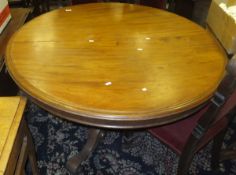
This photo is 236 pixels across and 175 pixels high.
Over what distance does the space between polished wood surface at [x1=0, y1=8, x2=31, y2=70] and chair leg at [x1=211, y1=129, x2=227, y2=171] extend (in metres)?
1.21

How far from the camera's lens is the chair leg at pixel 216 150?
4.47 ft

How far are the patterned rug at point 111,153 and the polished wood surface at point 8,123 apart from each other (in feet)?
2.14

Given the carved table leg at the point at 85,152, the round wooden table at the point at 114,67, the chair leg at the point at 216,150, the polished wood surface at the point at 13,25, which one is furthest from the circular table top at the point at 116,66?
the carved table leg at the point at 85,152

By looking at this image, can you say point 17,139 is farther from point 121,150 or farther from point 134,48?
point 121,150

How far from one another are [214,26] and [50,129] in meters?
1.68

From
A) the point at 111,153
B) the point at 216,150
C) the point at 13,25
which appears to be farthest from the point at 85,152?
the point at 13,25

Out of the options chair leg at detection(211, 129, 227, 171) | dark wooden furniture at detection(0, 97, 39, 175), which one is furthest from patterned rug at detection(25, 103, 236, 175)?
dark wooden furniture at detection(0, 97, 39, 175)

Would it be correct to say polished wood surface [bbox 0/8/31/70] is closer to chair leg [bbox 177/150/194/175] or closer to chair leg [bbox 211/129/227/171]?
chair leg [bbox 177/150/194/175]

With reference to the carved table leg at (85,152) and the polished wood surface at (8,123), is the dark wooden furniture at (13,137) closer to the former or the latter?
the polished wood surface at (8,123)

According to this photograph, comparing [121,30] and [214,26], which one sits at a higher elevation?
[121,30]

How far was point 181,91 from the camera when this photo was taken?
3.13ft

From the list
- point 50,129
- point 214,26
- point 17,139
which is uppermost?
point 17,139

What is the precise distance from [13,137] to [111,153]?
84cm

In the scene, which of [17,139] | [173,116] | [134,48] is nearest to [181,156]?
[173,116]
